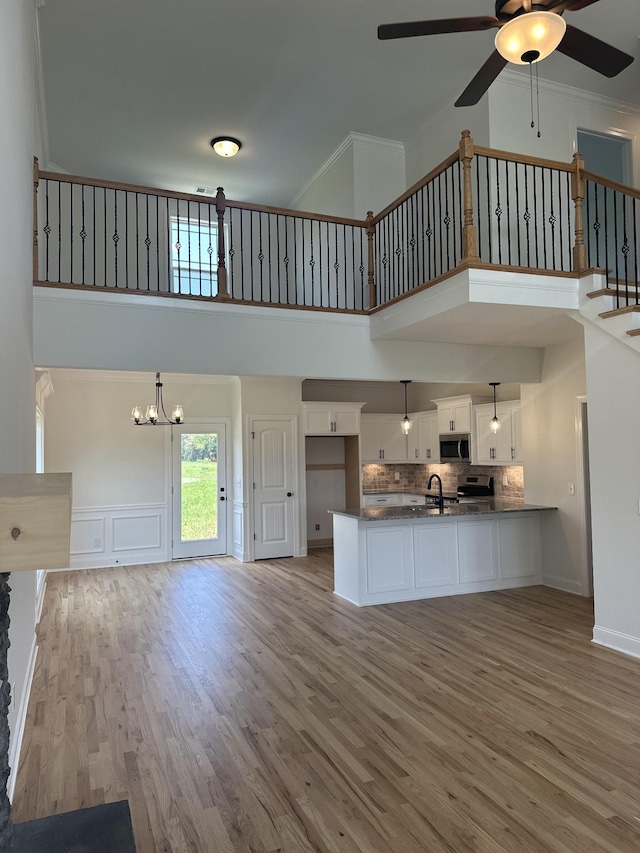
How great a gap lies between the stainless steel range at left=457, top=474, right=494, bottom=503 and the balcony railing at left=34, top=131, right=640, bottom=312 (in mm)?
3438

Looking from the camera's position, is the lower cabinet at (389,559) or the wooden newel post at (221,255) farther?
the lower cabinet at (389,559)

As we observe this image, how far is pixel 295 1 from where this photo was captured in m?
5.05

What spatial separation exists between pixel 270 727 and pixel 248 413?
19.5ft

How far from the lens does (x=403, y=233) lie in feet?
22.8

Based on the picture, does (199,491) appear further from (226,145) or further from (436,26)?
(436,26)

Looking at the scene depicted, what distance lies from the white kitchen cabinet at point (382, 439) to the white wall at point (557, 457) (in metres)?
3.42

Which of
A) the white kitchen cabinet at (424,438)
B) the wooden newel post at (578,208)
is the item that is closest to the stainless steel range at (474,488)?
the white kitchen cabinet at (424,438)

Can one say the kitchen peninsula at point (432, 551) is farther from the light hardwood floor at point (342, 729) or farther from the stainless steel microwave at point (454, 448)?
the stainless steel microwave at point (454, 448)

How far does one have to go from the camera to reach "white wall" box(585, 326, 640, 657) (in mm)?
4648

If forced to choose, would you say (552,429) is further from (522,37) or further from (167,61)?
(167,61)

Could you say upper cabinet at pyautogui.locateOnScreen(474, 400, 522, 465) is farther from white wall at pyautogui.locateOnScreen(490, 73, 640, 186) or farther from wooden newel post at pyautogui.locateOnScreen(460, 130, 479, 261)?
wooden newel post at pyautogui.locateOnScreen(460, 130, 479, 261)

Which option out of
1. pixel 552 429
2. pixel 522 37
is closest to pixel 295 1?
pixel 522 37

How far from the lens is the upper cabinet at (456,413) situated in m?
8.78

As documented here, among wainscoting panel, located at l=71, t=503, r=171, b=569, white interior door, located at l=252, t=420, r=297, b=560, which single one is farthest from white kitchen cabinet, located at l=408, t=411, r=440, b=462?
wainscoting panel, located at l=71, t=503, r=171, b=569
